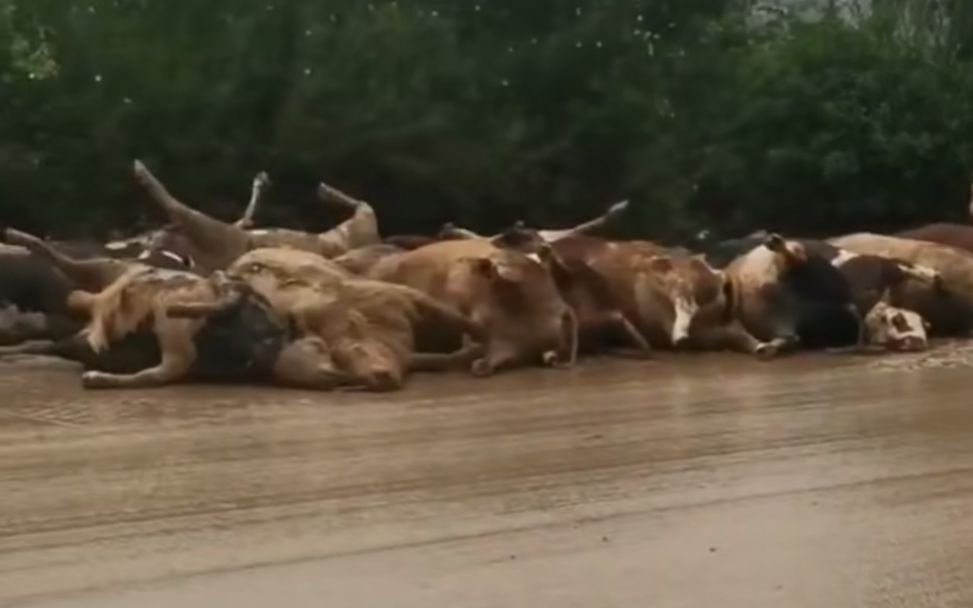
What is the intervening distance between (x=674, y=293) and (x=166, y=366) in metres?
2.87

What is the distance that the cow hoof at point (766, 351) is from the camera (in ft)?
35.5

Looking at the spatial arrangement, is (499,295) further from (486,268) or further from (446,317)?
(446,317)

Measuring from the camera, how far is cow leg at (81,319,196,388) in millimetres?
8977

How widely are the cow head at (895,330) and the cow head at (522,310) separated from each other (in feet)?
5.92

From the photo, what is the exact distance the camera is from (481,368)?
31.8ft

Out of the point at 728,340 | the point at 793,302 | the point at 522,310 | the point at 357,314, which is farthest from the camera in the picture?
the point at 793,302

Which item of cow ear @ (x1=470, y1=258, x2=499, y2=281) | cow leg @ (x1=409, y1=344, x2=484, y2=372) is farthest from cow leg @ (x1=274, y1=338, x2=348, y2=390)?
cow ear @ (x1=470, y1=258, x2=499, y2=281)

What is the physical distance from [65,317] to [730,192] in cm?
832

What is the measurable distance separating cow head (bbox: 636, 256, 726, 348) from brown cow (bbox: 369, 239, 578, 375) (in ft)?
2.19

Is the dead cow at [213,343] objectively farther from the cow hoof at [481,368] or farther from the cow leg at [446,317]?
the cow hoof at [481,368]

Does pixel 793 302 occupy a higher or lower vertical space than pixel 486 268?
lower

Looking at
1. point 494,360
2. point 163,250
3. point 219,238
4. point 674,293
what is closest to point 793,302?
point 674,293

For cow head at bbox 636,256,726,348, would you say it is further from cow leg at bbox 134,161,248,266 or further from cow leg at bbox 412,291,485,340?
cow leg at bbox 134,161,248,266

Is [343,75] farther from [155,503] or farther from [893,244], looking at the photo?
[155,503]
